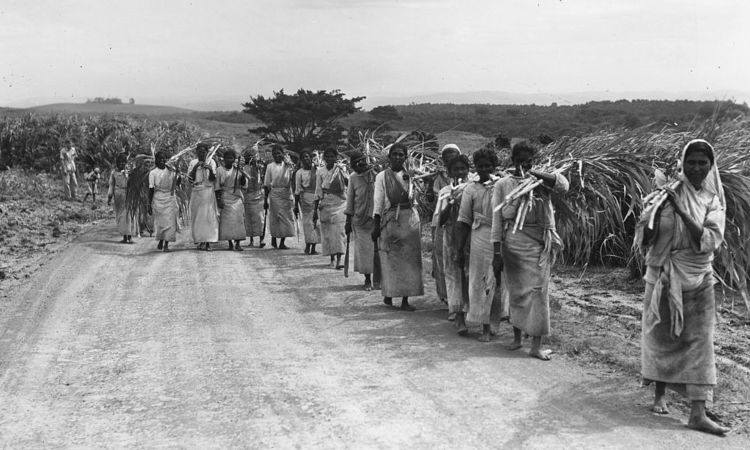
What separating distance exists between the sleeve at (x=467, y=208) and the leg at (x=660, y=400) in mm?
2669

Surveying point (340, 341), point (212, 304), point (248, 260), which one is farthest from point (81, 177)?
point (340, 341)

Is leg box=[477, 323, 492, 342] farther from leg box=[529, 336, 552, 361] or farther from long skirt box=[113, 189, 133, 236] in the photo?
long skirt box=[113, 189, 133, 236]

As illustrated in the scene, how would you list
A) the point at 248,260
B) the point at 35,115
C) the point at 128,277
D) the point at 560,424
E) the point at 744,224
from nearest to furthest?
the point at 560,424 < the point at 744,224 < the point at 128,277 < the point at 248,260 < the point at 35,115

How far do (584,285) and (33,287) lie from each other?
23.7ft

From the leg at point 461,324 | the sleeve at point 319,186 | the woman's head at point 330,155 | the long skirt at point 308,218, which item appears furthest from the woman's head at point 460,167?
the long skirt at point 308,218

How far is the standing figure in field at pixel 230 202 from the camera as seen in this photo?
14.6 metres

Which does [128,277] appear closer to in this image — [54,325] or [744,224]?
[54,325]

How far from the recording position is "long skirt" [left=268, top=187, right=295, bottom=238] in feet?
48.8

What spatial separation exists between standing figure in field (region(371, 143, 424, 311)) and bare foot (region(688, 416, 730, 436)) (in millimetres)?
4199

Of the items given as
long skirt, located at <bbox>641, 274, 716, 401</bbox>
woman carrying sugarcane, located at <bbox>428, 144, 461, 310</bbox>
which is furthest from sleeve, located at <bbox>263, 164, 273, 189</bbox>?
long skirt, located at <bbox>641, 274, 716, 401</bbox>

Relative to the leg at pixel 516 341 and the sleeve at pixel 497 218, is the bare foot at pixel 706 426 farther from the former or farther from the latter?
the sleeve at pixel 497 218

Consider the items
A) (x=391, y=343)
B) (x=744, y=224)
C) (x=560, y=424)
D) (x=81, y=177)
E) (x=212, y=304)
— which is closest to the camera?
(x=560, y=424)

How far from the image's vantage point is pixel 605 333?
26.2 ft

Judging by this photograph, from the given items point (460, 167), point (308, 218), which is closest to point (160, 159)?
point (308, 218)
